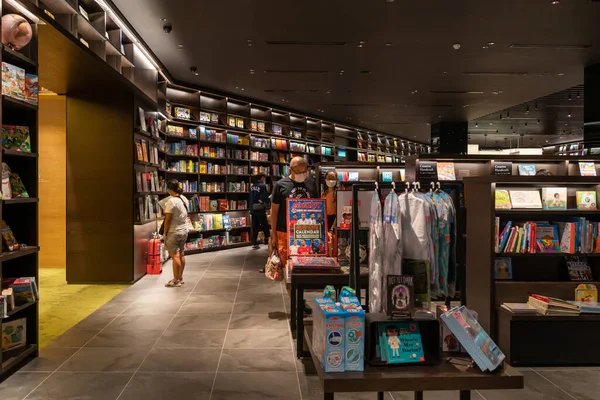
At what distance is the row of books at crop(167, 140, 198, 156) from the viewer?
10.4 metres

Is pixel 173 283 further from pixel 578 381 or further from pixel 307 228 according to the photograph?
pixel 578 381

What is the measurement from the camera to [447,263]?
249 cm

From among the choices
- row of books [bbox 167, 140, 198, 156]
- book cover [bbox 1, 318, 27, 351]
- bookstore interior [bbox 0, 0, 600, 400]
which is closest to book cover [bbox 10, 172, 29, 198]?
bookstore interior [bbox 0, 0, 600, 400]

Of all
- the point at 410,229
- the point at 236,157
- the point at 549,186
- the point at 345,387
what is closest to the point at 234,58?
the point at 236,157

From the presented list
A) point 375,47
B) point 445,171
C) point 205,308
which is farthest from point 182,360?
point 375,47

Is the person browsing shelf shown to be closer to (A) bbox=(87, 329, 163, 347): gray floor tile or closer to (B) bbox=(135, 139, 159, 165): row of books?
(B) bbox=(135, 139, 159, 165): row of books

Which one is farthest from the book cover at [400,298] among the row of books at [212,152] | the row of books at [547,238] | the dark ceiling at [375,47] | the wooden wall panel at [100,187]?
the row of books at [212,152]

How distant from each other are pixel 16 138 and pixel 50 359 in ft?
6.30

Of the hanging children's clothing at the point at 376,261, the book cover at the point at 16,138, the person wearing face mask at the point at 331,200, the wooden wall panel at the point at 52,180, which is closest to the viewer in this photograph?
the hanging children's clothing at the point at 376,261

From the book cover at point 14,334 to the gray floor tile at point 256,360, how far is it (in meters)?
1.73

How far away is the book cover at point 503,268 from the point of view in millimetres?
4371

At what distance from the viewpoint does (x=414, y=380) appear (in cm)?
182

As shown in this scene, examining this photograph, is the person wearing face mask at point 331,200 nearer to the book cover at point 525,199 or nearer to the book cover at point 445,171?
the book cover at point 525,199

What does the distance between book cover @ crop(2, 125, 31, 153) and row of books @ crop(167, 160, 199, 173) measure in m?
6.12
